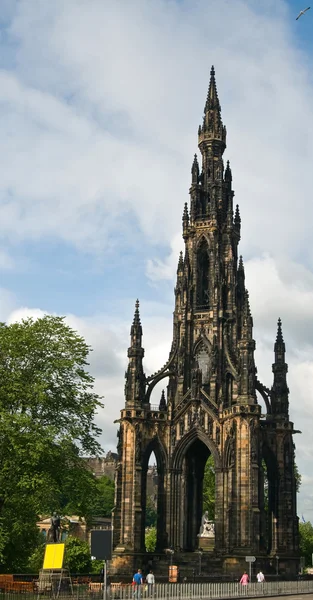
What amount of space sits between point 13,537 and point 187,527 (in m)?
21.1

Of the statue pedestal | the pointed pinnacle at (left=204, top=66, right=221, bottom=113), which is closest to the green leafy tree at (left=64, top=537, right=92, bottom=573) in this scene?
the statue pedestal

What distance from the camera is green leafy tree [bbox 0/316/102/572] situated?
40219 millimetres

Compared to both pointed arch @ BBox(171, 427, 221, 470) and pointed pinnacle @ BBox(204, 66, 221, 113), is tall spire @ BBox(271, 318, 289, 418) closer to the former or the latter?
pointed arch @ BBox(171, 427, 221, 470)

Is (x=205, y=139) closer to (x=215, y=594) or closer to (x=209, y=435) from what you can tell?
(x=209, y=435)

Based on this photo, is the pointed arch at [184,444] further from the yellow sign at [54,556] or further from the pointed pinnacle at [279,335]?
the yellow sign at [54,556]

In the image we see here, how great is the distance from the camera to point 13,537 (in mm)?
46625

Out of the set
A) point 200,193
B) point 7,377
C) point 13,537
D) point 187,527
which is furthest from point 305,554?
point 7,377

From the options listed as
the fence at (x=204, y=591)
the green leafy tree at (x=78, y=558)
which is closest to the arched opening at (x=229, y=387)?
the green leafy tree at (x=78, y=558)

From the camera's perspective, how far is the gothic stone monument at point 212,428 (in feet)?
199

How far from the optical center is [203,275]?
72.5m

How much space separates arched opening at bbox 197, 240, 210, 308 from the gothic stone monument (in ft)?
0.29

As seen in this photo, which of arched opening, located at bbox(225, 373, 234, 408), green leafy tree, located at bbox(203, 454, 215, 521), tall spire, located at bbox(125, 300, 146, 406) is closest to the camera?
tall spire, located at bbox(125, 300, 146, 406)

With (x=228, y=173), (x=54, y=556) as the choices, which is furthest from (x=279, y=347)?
(x=54, y=556)

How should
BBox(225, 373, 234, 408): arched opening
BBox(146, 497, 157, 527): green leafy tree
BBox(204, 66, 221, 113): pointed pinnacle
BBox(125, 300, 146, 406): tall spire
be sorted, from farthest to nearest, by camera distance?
BBox(146, 497, 157, 527): green leafy tree → BBox(204, 66, 221, 113): pointed pinnacle → BBox(225, 373, 234, 408): arched opening → BBox(125, 300, 146, 406): tall spire
